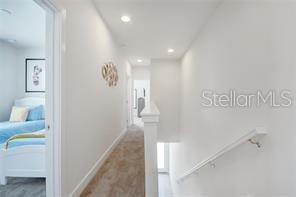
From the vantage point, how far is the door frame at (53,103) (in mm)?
1742

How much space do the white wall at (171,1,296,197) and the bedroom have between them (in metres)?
2.30

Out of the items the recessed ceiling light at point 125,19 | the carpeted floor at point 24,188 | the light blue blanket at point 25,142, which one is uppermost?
the recessed ceiling light at point 125,19

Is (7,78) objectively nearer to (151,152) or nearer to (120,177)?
(120,177)

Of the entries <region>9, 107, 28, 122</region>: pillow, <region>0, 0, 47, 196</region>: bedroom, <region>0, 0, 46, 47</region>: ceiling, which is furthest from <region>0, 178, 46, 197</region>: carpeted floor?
<region>0, 0, 46, 47</region>: ceiling

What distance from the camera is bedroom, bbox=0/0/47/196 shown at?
8.42 feet

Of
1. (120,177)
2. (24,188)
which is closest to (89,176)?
(120,177)

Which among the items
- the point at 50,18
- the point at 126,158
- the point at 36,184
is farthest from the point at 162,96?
the point at 50,18

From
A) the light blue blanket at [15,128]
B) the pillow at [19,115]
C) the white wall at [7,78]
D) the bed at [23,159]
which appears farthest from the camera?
the white wall at [7,78]

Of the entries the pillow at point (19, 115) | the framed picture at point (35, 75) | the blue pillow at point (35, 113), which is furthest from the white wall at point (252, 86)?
the framed picture at point (35, 75)

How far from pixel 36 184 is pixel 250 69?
2.96 m

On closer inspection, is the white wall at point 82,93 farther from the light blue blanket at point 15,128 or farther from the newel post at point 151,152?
the light blue blanket at point 15,128

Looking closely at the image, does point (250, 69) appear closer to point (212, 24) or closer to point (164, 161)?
point (212, 24)

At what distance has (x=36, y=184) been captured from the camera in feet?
8.38

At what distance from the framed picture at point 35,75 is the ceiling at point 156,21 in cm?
218
